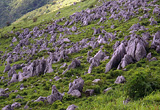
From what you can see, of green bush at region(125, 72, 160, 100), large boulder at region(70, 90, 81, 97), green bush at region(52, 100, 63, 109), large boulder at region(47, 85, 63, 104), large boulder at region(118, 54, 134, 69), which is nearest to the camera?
green bush at region(125, 72, 160, 100)

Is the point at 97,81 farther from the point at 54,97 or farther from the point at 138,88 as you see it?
the point at 138,88

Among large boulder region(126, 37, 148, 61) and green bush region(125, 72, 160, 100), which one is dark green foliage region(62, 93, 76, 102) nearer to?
green bush region(125, 72, 160, 100)

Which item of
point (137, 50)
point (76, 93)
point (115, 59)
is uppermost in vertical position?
point (137, 50)

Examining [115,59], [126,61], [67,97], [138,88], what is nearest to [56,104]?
[67,97]

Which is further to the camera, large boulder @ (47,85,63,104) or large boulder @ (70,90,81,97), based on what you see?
large boulder @ (70,90,81,97)

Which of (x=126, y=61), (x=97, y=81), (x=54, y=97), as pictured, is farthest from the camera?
(x=126, y=61)

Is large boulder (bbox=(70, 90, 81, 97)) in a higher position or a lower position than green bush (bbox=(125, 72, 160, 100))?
lower

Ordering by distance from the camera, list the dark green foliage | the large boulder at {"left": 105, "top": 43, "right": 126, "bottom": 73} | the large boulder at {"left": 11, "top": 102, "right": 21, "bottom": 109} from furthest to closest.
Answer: the large boulder at {"left": 105, "top": 43, "right": 126, "bottom": 73} < the large boulder at {"left": 11, "top": 102, "right": 21, "bottom": 109} < the dark green foliage

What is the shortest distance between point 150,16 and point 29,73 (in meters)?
36.1

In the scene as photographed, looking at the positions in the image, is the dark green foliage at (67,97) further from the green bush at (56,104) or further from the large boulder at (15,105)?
the large boulder at (15,105)

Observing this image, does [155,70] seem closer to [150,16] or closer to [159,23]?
[159,23]

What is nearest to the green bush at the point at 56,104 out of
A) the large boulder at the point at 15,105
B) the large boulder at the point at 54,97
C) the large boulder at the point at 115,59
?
the large boulder at the point at 54,97

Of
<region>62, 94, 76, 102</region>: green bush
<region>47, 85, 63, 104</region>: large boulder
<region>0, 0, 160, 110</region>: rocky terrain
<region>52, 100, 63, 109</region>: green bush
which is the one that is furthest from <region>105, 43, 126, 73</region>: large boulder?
<region>52, 100, 63, 109</region>: green bush

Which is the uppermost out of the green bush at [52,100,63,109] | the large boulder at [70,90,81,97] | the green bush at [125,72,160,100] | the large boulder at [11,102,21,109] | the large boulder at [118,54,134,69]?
the green bush at [125,72,160,100]
